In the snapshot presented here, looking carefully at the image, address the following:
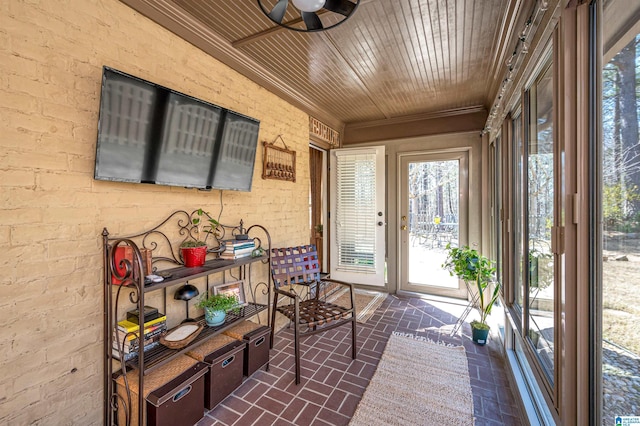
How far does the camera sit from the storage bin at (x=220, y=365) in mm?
1770

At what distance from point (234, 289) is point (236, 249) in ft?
1.30

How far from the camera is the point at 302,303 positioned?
2594 mm

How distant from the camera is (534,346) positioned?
175cm

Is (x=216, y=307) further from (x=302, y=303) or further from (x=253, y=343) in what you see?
(x=302, y=303)

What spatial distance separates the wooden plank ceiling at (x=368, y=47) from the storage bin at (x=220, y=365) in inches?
85.9

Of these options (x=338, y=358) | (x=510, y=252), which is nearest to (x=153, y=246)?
(x=338, y=358)

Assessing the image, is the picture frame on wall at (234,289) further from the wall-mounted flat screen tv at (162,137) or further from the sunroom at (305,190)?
the wall-mounted flat screen tv at (162,137)

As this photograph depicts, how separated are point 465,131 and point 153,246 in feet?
12.6

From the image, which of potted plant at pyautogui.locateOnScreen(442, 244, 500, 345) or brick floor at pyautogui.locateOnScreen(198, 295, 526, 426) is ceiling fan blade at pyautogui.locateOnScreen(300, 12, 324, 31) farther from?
potted plant at pyautogui.locateOnScreen(442, 244, 500, 345)

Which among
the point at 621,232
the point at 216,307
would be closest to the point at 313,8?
the point at 621,232

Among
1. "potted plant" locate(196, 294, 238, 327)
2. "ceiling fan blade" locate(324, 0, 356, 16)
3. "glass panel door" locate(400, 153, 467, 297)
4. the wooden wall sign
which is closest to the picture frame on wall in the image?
"potted plant" locate(196, 294, 238, 327)

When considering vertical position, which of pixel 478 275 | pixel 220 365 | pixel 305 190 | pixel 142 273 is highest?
pixel 305 190

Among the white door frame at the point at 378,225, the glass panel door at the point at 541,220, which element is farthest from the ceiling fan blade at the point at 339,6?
the white door frame at the point at 378,225

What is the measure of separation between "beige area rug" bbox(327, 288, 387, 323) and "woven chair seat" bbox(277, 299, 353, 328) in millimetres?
899
